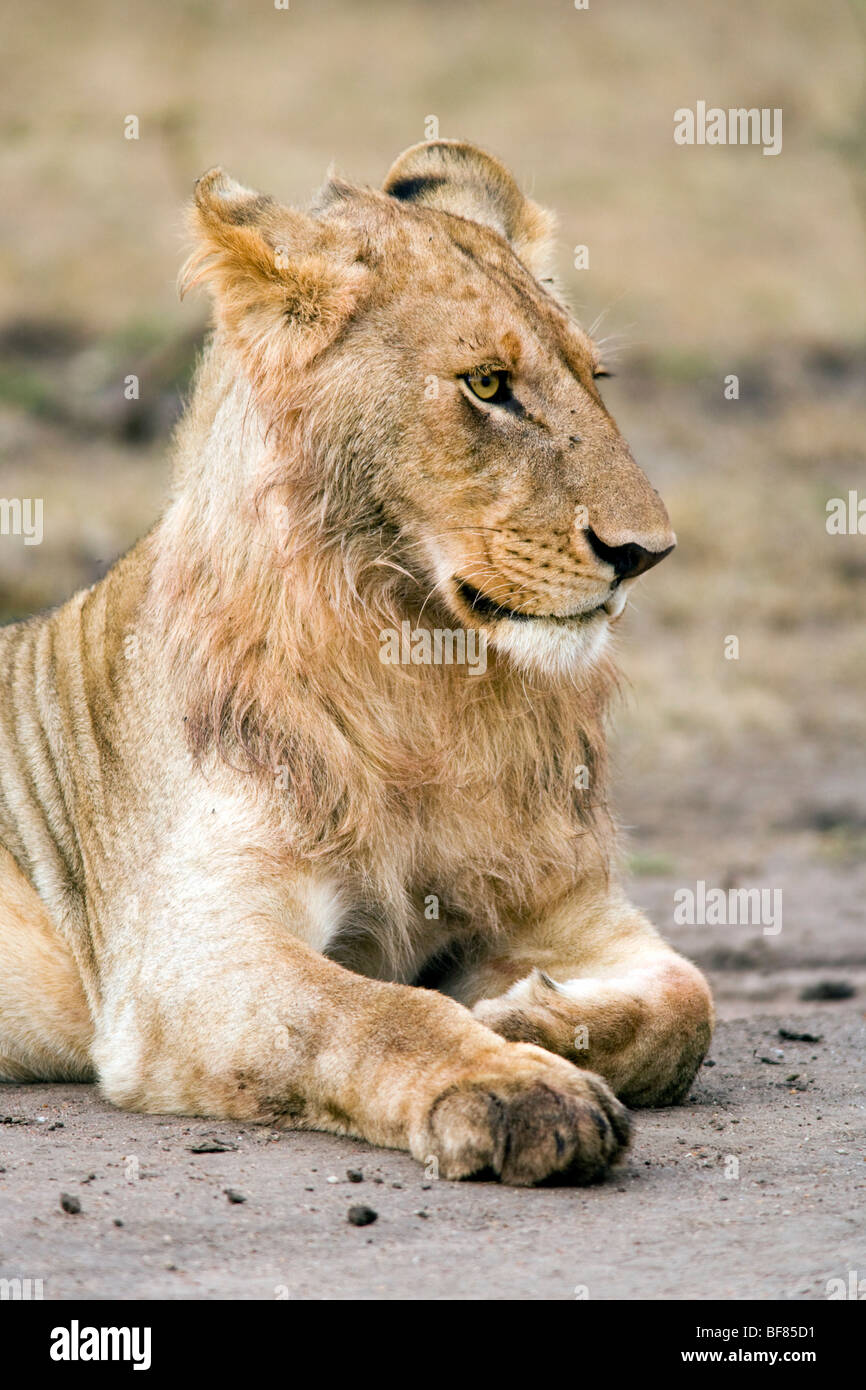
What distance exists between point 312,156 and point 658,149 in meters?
5.27

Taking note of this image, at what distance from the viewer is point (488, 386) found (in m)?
4.27

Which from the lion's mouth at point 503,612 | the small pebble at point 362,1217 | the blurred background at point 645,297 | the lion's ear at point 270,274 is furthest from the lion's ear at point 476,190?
the small pebble at point 362,1217

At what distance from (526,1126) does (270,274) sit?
83.6 inches

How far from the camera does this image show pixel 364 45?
28047 mm

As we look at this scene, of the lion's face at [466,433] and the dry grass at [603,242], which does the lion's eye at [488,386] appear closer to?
the lion's face at [466,433]

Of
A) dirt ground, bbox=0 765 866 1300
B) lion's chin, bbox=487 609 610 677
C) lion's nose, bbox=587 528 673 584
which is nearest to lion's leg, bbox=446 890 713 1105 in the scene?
dirt ground, bbox=0 765 866 1300

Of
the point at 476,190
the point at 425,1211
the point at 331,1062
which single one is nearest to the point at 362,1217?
the point at 425,1211

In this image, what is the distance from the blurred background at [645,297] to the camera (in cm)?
971

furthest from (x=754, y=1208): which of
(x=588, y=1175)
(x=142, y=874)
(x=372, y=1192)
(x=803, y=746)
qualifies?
(x=803, y=746)

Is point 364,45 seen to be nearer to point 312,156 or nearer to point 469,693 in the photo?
point 312,156

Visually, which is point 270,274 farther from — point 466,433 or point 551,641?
point 551,641

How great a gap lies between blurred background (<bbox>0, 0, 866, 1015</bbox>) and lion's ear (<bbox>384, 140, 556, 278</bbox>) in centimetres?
48

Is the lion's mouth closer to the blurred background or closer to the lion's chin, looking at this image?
the lion's chin

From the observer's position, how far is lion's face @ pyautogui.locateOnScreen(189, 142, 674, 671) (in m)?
4.12
